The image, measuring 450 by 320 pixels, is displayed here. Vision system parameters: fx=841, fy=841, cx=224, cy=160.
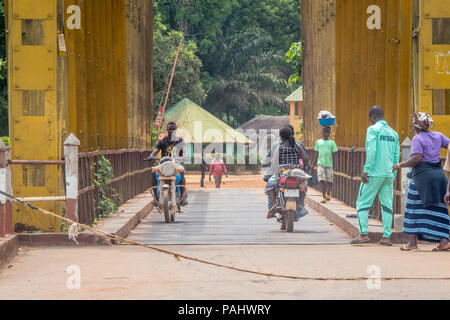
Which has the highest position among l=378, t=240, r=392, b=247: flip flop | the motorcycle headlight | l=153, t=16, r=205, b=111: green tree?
l=153, t=16, r=205, b=111: green tree

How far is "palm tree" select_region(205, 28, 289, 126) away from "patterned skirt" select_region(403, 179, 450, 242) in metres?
48.6

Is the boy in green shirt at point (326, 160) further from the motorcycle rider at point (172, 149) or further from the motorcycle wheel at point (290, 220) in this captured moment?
the motorcycle wheel at point (290, 220)

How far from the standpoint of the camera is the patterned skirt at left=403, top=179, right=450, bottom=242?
9773 millimetres

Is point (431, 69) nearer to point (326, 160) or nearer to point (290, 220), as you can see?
point (290, 220)

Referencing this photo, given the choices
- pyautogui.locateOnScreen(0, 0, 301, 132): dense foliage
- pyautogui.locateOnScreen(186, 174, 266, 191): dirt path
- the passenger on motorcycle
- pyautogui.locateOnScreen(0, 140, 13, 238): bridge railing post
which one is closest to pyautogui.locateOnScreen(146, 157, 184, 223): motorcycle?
the passenger on motorcycle

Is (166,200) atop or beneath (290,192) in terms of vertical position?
beneath

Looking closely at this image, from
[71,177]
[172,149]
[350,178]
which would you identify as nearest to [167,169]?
[172,149]

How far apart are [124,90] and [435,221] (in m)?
9.99

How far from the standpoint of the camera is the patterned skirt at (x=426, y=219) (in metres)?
9.77

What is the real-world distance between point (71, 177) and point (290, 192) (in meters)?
3.40

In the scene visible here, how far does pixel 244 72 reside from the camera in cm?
5953

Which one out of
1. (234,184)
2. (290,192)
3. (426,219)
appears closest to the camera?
(426,219)

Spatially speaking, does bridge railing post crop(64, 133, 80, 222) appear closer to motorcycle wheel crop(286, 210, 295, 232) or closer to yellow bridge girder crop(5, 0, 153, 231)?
yellow bridge girder crop(5, 0, 153, 231)

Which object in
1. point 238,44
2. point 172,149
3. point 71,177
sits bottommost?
point 71,177
